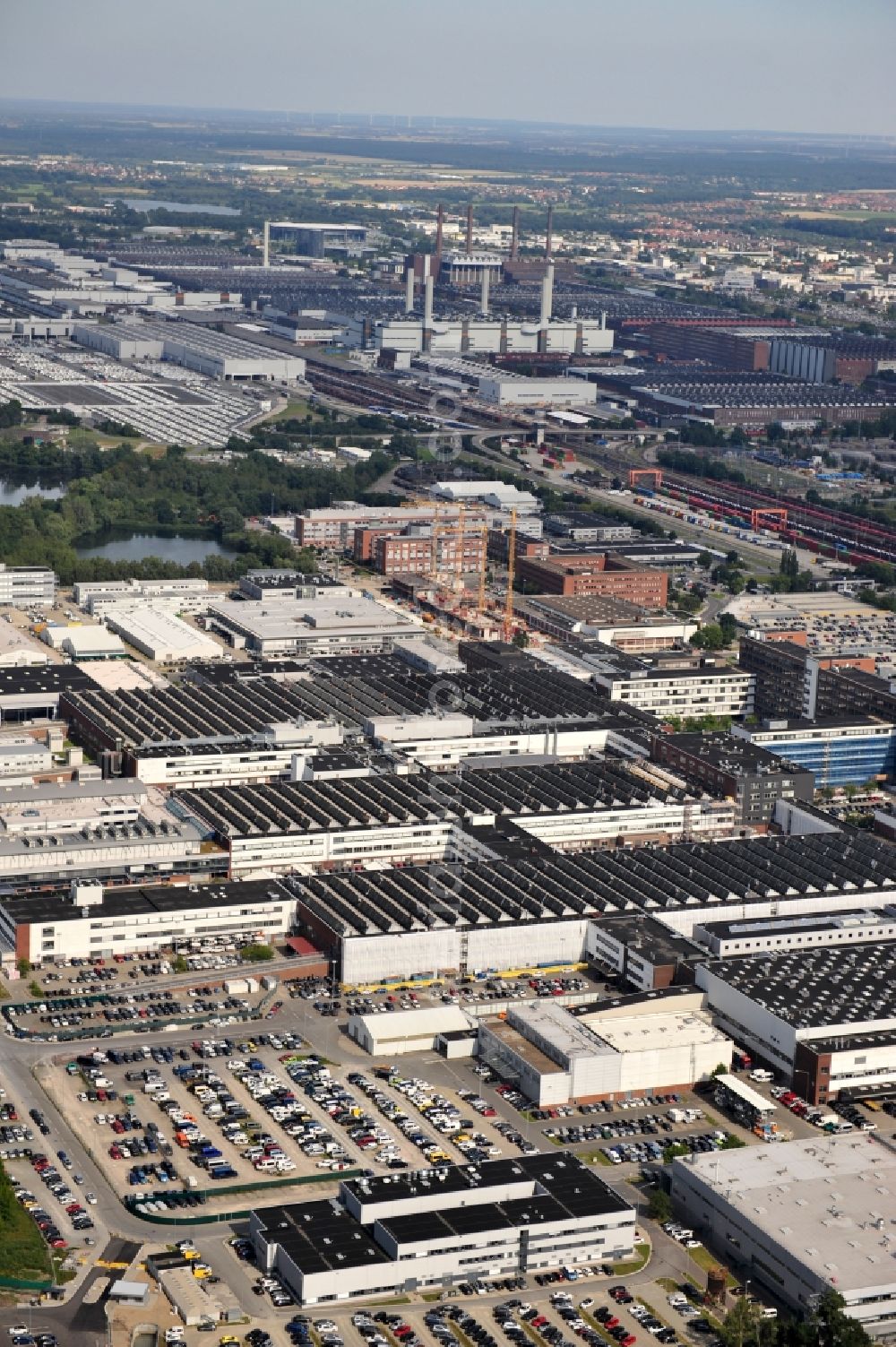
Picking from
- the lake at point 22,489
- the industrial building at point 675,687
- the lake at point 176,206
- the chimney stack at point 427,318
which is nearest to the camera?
the industrial building at point 675,687

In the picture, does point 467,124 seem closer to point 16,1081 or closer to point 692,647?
point 692,647

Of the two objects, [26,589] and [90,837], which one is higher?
[90,837]

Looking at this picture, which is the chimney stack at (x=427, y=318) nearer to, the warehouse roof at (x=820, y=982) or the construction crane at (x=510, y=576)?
the construction crane at (x=510, y=576)

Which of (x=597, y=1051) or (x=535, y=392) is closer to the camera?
(x=597, y=1051)

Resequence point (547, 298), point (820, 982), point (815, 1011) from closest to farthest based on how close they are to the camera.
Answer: point (815, 1011)
point (820, 982)
point (547, 298)

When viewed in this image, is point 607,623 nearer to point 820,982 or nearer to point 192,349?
point 820,982

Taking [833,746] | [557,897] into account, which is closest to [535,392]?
[833,746]

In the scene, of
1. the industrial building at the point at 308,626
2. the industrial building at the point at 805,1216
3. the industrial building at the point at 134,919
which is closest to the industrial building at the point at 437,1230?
the industrial building at the point at 805,1216

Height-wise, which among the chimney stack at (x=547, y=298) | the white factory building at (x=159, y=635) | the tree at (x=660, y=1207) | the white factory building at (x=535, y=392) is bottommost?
the tree at (x=660, y=1207)

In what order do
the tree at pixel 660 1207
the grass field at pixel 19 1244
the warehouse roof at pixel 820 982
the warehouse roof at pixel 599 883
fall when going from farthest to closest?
the warehouse roof at pixel 599 883
the warehouse roof at pixel 820 982
the tree at pixel 660 1207
the grass field at pixel 19 1244
